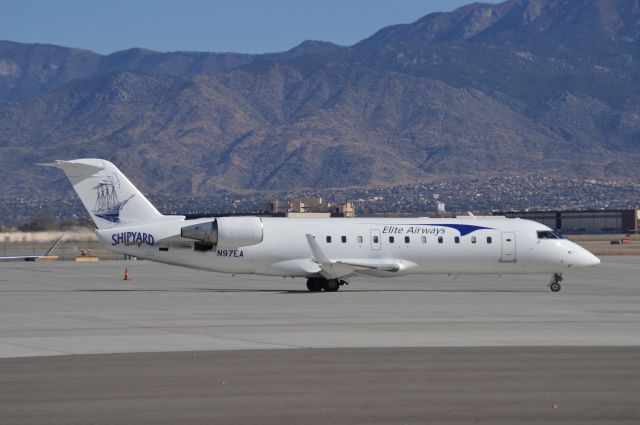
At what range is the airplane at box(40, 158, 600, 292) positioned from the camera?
43.8 meters

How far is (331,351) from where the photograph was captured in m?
23.0

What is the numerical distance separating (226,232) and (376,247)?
555 centimetres

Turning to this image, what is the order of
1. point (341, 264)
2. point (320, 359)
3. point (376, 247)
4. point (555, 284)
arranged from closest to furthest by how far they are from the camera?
point (320, 359) → point (341, 264) → point (376, 247) → point (555, 284)

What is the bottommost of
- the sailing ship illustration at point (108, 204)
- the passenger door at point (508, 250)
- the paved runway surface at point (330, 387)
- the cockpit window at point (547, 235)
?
the paved runway surface at point (330, 387)

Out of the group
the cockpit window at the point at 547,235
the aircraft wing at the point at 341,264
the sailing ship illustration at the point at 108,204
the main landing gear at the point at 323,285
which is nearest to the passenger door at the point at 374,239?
the aircraft wing at the point at 341,264

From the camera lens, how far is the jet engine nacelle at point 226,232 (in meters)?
43.6

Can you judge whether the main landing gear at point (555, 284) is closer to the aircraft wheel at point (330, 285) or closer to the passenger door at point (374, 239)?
the passenger door at point (374, 239)

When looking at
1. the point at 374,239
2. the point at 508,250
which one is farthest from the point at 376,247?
the point at 508,250

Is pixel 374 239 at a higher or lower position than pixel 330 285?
higher

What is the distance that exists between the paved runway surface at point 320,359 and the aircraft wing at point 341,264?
307cm

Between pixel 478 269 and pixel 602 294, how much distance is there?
15.9 ft

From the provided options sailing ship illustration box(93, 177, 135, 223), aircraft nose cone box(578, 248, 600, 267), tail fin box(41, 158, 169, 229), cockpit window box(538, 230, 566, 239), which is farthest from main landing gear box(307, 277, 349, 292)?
aircraft nose cone box(578, 248, 600, 267)

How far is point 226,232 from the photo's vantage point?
1720 inches

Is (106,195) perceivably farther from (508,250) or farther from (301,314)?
(508,250)
